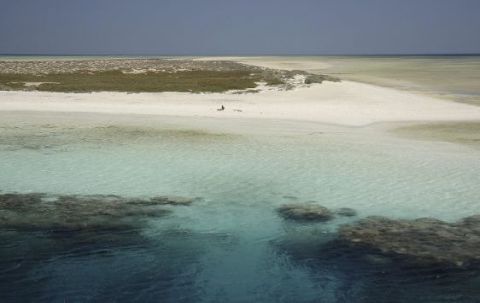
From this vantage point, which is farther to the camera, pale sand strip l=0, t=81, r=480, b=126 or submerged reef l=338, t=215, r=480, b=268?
pale sand strip l=0, t=81, r=480, b=126

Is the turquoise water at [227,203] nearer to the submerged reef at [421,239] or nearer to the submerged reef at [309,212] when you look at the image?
the submerged reef at [309,212]

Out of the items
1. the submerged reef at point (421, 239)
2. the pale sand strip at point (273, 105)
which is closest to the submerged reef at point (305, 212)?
the submerged reef at point (421, 239)

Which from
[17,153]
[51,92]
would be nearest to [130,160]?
[17,153]

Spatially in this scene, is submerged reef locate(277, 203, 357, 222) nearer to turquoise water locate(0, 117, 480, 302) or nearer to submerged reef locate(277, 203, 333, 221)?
submerged reef locate(277, 203, 333, 221)

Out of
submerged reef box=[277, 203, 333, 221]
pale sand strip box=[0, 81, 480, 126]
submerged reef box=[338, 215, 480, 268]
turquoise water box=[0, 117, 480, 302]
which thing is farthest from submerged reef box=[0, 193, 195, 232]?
pale sand strip box=[0, 81, 480, 126]

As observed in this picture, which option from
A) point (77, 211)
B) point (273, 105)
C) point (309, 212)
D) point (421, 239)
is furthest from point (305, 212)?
point (273, 105)
